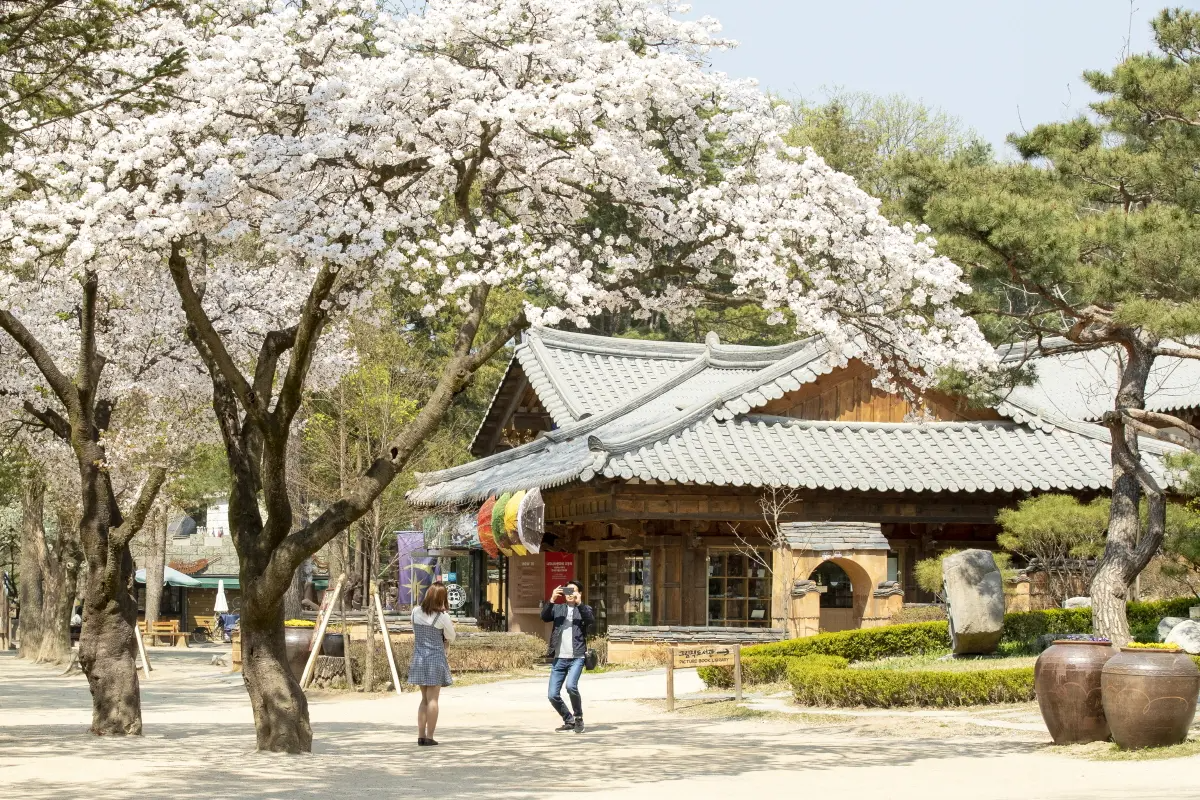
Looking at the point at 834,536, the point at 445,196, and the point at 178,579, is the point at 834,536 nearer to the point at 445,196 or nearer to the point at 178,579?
the point at 445,196

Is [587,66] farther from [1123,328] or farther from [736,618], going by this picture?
[736,618]

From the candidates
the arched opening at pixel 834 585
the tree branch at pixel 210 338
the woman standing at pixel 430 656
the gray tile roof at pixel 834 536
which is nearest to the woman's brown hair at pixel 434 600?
the woman standing at pixel 430 656

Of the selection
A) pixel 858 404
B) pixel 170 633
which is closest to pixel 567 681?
pixel 858 404

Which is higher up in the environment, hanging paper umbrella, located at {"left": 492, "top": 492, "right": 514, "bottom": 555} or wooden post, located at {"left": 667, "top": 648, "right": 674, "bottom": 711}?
hanging paper umbrella, located at {"left": 492, "top": 492, "right": 514, "bottom": 555}

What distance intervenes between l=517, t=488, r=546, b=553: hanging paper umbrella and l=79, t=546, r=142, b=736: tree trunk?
37.8 feet

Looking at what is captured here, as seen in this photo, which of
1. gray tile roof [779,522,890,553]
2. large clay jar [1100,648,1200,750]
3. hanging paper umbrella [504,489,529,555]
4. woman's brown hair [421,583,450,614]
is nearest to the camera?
large clay jar [1100,648,1200,750]

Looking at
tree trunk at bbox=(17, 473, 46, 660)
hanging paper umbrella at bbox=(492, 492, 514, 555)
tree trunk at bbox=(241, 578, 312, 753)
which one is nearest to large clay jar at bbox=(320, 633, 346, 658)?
hanging paper umbrella at bbox=(492, 492, 514, 555)

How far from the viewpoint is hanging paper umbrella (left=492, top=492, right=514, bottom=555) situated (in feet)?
91.9

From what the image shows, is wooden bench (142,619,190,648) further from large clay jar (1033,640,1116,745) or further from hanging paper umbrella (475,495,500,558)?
large clay jar (1033,640,1116,745)

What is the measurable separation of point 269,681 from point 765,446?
15763mm

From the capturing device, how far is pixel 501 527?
92.1 feet

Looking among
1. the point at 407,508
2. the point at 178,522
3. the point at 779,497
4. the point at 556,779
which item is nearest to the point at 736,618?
the point at 779,497

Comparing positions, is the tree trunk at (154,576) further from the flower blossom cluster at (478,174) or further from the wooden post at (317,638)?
the flower blossom cluster at (478,174)

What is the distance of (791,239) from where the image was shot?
47.2 ft
